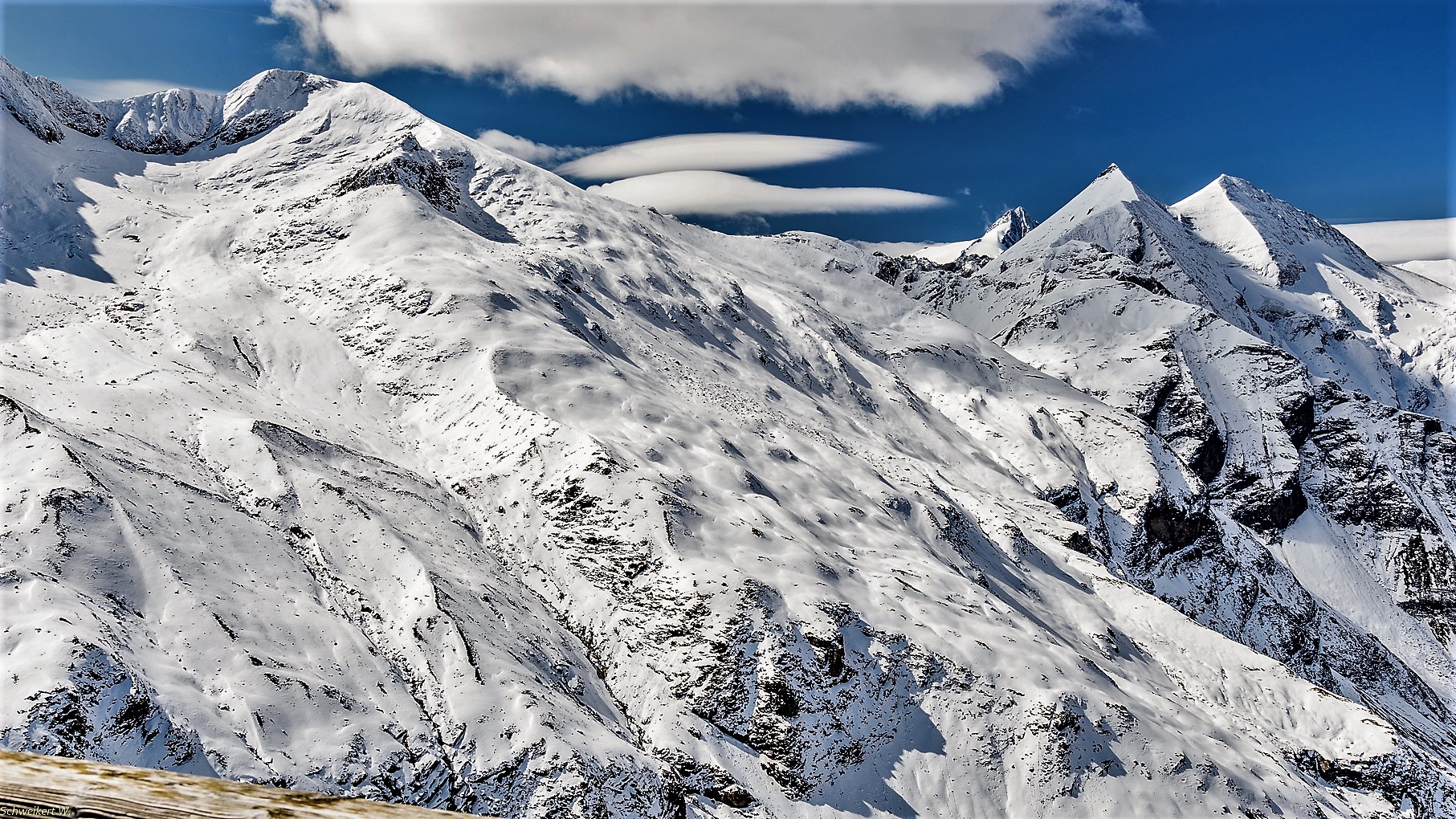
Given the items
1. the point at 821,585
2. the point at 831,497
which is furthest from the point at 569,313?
the point at 821,585

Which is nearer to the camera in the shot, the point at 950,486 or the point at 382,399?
the point at 382,399

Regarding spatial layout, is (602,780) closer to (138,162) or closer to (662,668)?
(662,668)

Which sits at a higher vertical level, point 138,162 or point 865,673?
point 138,162

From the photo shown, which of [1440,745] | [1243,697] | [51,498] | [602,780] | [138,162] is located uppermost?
[138,162]

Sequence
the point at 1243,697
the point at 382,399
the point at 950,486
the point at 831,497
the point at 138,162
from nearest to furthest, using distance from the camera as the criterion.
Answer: the point at 382,399
the point at 831,497
the point at 1243,697
the point at 950,486
the point at 138,162

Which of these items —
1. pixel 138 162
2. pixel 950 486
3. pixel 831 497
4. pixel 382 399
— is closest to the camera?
pixel 382 399

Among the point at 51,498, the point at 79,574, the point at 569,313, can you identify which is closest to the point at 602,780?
the point at 79,574
